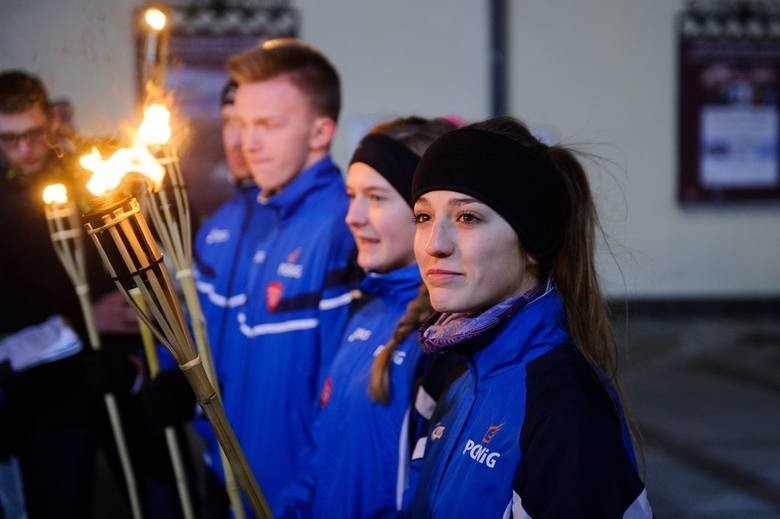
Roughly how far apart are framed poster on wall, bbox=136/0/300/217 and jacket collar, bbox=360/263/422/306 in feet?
21.6

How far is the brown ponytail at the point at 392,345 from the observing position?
2.52 metres

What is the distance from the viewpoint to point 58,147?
2.62 meters

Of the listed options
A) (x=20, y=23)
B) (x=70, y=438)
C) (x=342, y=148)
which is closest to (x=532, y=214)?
(x=20, y=23)

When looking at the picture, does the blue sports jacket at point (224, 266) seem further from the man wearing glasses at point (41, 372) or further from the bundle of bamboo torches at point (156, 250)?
the bundle of bamboo torches at point (156, 250)

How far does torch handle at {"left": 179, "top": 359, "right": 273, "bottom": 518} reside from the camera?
1784 millimetres

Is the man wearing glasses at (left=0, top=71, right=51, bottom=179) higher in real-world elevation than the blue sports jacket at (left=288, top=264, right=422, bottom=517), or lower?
higher

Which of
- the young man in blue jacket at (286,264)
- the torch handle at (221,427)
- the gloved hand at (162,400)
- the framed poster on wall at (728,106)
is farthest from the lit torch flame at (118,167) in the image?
the framed poster on wall at (728,106)

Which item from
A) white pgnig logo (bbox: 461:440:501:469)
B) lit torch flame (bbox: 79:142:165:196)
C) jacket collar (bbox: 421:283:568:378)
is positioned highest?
lit torch flame (bbox: 79:142:165:196)

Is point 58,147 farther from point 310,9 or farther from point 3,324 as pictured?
point 310,9

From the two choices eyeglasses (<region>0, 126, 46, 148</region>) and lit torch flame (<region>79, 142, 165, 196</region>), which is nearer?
lit torch flame (<region>79, 142, 165, 196</region>)

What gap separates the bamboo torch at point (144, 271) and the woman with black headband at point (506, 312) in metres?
0.47

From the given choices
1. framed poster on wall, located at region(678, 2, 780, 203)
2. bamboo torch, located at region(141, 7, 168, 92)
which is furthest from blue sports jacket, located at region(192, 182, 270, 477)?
framed poster on wall, located at region(678, 2, 780, 203)

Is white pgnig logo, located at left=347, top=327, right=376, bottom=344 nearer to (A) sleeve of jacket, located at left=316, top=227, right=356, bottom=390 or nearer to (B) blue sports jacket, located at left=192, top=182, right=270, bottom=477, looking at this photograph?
(A) sleeve of jacket, located at left=316, top=227, right=356, bottom=390

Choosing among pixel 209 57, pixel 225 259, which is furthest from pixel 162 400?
pixel 209 57
